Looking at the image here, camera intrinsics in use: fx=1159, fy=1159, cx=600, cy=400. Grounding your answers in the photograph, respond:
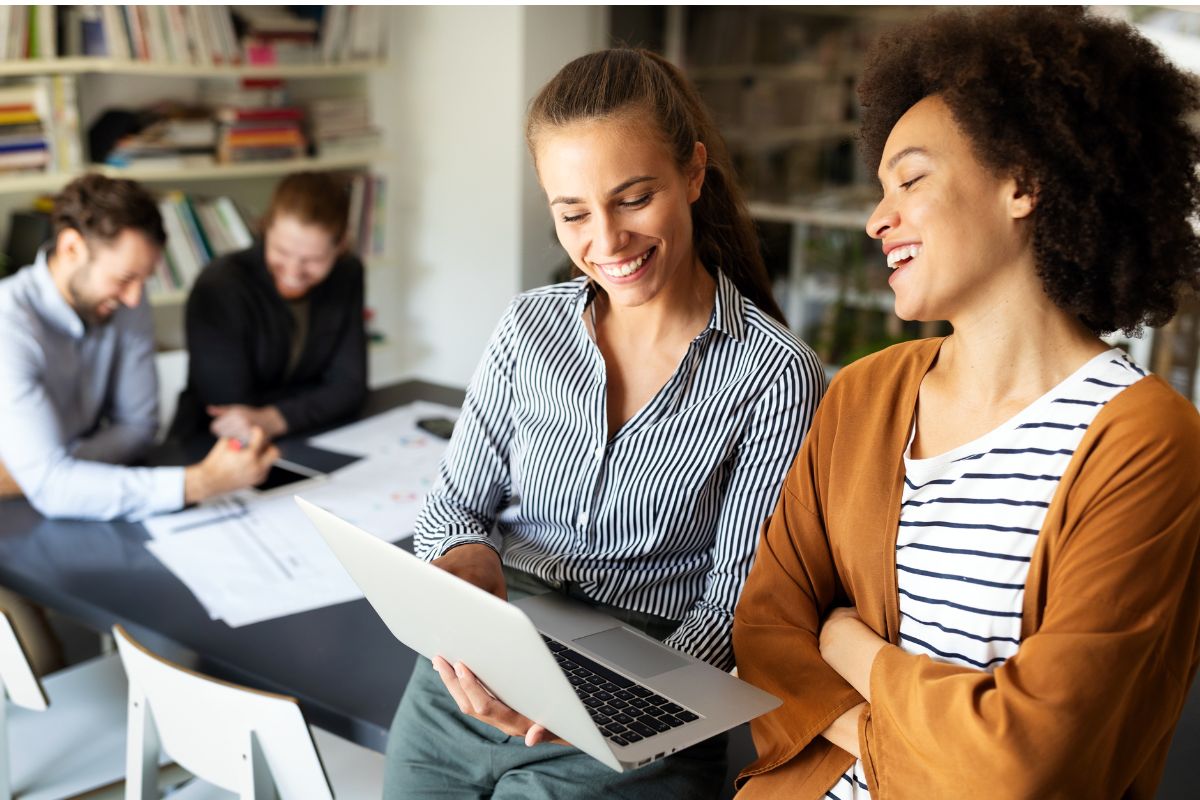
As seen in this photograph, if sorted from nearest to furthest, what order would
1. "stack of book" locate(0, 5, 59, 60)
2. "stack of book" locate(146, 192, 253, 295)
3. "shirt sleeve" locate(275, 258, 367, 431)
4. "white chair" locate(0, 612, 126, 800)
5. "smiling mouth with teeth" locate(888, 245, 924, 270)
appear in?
1. "smiling mouth with teeth" locate(888, 245, 924, 270)
2. "white chair" locate(0, 612, 126, 800)
3. "shirt sleeve" locate(275, 258, 367, 431)
4. "stack of book" locate(0, 5, 59, 60)
5. "stack of book" locate(146, 192, 253, 295)

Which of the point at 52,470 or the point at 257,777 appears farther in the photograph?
the point at 52,470

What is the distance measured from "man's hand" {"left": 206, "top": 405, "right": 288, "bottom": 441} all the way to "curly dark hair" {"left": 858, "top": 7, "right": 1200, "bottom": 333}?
188 cm

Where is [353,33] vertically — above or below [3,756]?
above

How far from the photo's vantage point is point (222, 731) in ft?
4.94

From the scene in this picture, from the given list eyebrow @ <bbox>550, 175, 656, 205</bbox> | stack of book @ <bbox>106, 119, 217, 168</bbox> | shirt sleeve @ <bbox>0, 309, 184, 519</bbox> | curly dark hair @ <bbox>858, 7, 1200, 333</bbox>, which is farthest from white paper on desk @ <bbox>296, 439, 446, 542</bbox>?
stack of book @ <bbox>106, 119, 217, 168</bbox>

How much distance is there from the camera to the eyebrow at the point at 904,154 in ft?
3.76

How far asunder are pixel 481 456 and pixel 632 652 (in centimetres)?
40

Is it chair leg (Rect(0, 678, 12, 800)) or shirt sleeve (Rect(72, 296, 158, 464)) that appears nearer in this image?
chair leg (Rect(0, 678, 12, 800))

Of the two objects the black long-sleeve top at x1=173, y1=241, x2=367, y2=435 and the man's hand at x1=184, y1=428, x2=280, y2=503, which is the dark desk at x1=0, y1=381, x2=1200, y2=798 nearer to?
the man's hand at x1=184, y1=428, x2=280, y2=503

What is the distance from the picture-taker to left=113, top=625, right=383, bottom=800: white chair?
4.70ft

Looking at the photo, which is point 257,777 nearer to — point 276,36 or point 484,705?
point 484,705

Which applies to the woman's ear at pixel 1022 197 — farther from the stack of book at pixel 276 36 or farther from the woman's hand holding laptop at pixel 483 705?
the stack of book at pixel 276 36

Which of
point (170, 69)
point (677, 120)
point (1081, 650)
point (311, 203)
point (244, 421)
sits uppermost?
point (170, 69)

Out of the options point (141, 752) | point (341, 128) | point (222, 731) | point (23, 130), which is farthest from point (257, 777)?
point (341, 128)
